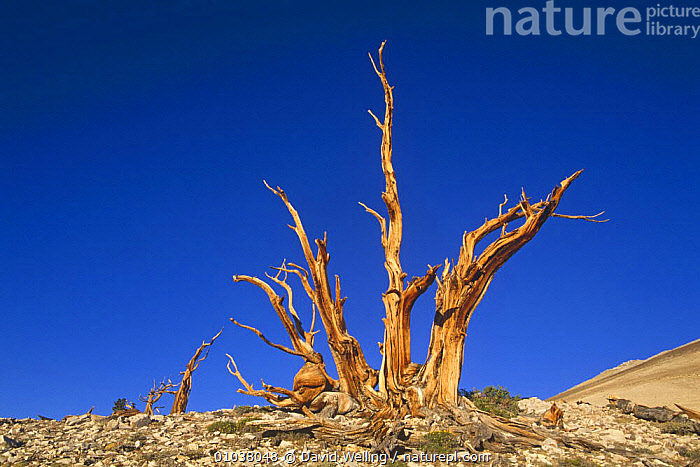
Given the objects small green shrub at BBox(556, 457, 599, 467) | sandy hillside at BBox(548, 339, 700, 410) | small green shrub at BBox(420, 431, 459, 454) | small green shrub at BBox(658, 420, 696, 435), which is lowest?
small green shrub at BBox(556, 457, 599, 467)

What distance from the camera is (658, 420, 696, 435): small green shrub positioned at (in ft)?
34.6

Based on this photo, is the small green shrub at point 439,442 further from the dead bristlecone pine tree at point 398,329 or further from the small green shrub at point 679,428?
the small green shrub at point 679,428

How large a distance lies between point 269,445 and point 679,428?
8144 millimetres

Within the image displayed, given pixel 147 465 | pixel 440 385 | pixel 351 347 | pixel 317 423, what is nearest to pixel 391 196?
pixel 351 347

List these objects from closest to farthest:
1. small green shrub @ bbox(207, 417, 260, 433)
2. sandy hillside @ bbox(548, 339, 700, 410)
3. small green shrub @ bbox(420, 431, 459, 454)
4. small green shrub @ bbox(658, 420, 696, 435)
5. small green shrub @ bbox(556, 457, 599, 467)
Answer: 1. small green shrub @ bbox(556, 457, 599, 467)
2. small green shrub @ bbox(420, 431, 459, 454)
3. small green shrub @ bbox(207, 417, 260, 433)
4. small green shrub @ bbox(658, 420, 696, 435)
5. sandy hillside @ bbox(548, 339, 700, 410)

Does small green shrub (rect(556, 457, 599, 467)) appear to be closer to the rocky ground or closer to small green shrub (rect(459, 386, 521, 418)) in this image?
the rocky ground

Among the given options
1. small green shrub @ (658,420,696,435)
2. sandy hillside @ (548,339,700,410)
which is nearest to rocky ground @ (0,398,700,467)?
small green shrub @ (658,420,696,435)

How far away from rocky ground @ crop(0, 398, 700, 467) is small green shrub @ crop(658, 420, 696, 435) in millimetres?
146

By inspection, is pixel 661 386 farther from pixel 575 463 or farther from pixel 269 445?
pixel 269 445

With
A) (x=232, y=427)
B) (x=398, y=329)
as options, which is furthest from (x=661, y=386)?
(x=232, y=427)

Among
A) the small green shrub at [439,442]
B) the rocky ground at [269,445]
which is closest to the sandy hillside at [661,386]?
the rocky ground at [269,445]

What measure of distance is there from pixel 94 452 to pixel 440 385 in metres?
6.86

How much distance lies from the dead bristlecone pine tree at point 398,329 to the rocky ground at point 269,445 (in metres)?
0.61

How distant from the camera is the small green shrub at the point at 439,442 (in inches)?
353
